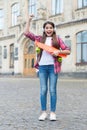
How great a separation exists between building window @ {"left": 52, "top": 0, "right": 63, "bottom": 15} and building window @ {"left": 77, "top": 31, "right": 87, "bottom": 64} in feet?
14.7

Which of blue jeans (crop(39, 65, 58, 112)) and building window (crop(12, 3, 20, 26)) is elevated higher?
building window (crop(12, 3, 20, 26))

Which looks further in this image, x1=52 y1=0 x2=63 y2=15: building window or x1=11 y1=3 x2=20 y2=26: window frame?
x1=11 y1=3 x2=20 y2=26: window frame

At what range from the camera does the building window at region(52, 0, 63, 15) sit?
37062mm

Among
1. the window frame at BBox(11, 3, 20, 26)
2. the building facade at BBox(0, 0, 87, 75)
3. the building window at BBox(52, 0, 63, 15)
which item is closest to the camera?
the building facade at BBox(0, 0, 87, 75)

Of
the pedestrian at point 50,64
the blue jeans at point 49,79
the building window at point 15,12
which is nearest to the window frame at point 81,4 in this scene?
the building window at point 15,12

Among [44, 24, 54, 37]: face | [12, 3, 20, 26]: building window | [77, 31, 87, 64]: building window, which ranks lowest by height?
[77, 31, 87, 64]: building window

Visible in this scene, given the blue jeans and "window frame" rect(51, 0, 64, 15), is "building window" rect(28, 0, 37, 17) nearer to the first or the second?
"window frame" rect(51, 0, 64, 15)

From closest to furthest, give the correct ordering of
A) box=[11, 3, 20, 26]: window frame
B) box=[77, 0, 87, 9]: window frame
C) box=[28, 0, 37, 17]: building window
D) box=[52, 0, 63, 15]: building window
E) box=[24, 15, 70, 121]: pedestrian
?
box=[24, 15, 70, 121]: pedestrian, box=[77, 0, 87, 9]: window frame, box=[52, 0, 63, 15]: building window, box=[28, 0, 37, 17]: building window, box=[11, 3, 20, 26]: window frame

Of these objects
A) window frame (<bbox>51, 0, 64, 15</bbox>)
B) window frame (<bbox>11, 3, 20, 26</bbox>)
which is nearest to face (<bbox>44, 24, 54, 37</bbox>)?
window frame (<bbox>51, 0, 64, 15</bbox>)

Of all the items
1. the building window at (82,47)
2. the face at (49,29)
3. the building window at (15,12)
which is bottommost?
the building window at (82,47)

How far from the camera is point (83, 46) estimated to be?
109 feet

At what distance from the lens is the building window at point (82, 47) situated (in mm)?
32969

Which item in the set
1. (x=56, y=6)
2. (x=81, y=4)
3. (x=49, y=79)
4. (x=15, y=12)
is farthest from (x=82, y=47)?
(x=49, y=79)

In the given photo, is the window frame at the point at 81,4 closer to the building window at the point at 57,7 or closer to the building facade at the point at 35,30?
the building facade at the point at 35,30
